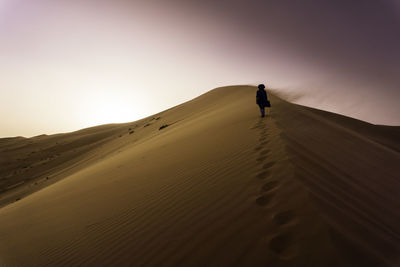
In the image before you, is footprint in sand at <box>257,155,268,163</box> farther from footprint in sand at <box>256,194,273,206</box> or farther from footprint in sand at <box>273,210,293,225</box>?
footprint in sand at <box>273,210,293,225</box>

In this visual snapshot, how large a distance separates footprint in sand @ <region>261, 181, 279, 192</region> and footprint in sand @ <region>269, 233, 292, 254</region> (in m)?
0.95

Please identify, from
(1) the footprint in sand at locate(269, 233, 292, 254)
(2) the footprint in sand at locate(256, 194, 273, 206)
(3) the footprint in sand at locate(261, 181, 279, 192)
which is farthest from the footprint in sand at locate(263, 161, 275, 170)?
(1) the footprint in sand at locate(269, 233, 292, 254)

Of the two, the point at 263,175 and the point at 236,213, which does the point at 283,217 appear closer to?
the point at 236,213

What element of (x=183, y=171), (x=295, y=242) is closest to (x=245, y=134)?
(x=183, y=171)

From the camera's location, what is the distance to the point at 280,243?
235cm

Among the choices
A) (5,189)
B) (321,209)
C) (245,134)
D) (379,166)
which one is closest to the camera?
(321,209)

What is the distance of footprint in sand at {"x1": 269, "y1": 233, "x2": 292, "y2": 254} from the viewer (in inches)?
89.8

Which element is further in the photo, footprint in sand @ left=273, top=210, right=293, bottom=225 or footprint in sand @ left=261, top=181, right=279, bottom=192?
footprint in sand @ left=261, top=181, right=279, bottom=192

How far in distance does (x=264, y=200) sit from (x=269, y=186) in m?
0.37

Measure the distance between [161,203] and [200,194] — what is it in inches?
28.2

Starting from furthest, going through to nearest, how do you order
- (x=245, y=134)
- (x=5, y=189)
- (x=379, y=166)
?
1. (x=5, y=189)
2. (x=245, y=134)
3. (x=379, y=166)

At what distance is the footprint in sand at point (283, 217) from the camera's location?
2.62 m

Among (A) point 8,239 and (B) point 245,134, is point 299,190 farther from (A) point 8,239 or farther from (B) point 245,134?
(A) point 8,239

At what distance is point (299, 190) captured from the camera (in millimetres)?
3146
